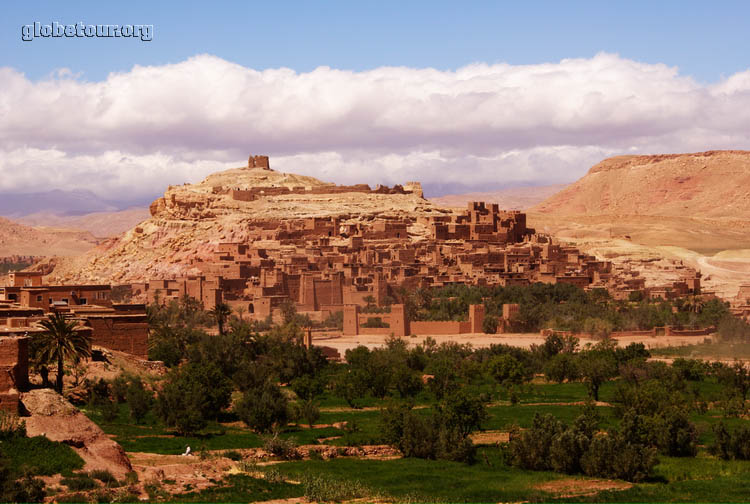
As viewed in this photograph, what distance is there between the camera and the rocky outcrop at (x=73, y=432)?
20078 mm

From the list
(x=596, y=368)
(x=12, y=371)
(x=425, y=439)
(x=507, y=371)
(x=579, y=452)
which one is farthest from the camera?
(x=507, y=371)

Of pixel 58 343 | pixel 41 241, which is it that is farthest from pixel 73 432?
pixel 41 241

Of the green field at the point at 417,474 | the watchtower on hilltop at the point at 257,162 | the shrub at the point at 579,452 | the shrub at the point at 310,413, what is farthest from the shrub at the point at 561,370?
the watchtower on hilltop at the point at 257,162

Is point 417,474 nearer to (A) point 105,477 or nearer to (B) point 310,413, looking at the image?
(A) point 105,477

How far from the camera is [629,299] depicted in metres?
66.1

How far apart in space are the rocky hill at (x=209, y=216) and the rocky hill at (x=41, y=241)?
53.2 metres

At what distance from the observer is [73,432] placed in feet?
67.6

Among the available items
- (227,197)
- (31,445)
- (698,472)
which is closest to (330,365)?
(698,472)

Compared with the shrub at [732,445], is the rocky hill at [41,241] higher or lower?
higher

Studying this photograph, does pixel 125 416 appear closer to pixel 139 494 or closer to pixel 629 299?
pixel 139 494

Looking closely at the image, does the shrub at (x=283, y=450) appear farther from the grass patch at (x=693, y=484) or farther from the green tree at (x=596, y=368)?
the green tree at (x=596, y=368)

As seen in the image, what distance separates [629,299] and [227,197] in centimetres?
3518

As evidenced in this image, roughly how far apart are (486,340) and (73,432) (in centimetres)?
3577

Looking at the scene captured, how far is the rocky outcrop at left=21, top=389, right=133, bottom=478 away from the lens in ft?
65.9
